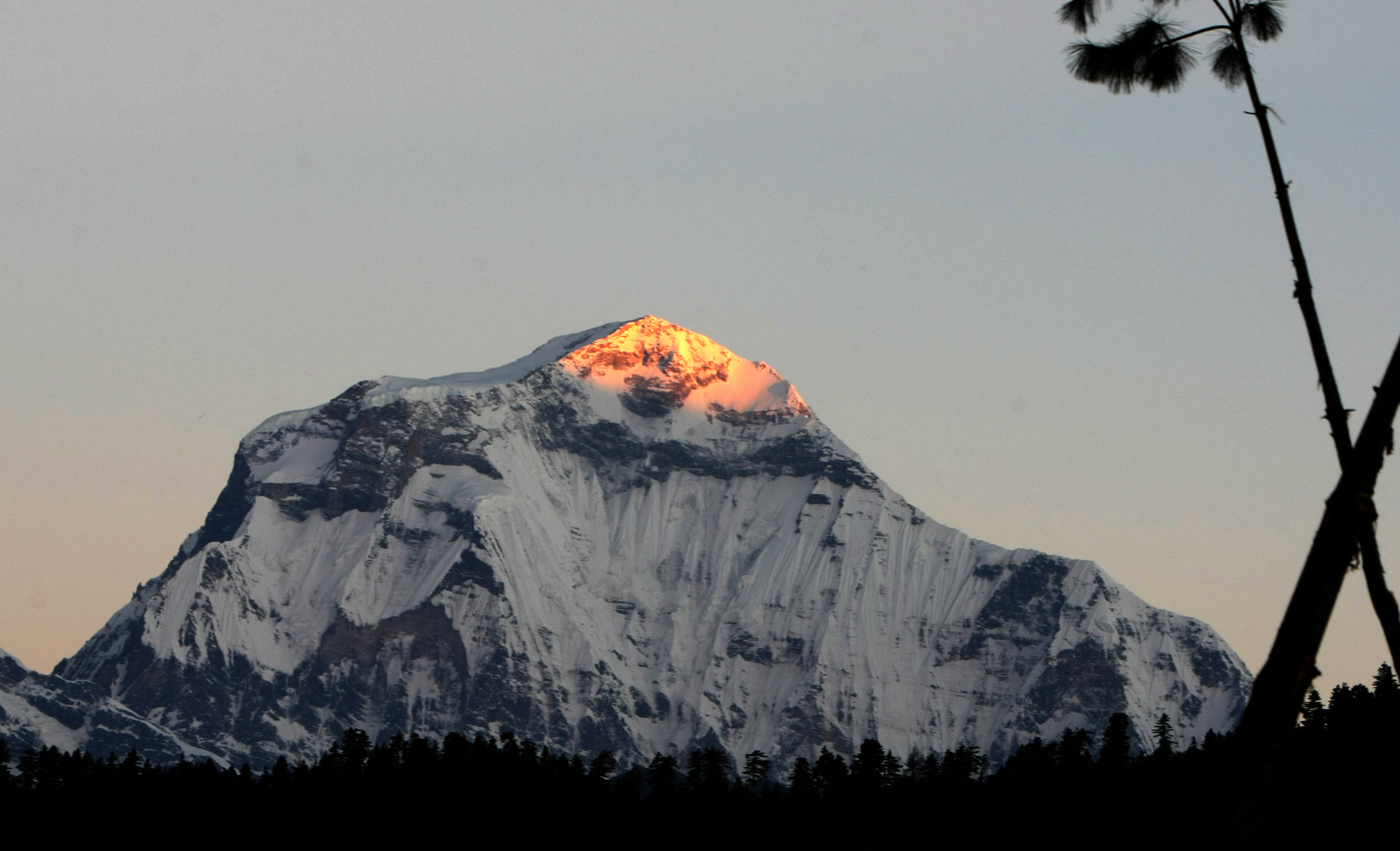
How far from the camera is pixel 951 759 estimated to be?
620 ft

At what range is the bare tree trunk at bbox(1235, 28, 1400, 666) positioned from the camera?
62.4 feet

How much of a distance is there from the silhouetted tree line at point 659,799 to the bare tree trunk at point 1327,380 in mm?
89347

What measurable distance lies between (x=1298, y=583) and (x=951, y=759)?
177 m

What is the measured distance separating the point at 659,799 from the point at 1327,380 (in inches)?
6228

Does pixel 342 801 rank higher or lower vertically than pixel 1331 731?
lower

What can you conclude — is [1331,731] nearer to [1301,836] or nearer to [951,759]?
[951,759]

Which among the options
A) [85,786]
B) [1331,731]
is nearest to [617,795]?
[85,786]

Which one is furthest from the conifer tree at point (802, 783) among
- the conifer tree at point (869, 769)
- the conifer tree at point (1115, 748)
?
the conifer tree at point (1115, 748)

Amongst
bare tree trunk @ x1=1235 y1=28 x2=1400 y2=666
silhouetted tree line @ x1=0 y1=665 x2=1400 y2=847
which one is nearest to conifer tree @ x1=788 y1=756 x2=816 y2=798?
silhouetted tree line @ x1=0 y1=665 x2=1400 y2=847

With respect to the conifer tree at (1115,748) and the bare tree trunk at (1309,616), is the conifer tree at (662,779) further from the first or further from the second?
the bare tree trunk at (1309,616)

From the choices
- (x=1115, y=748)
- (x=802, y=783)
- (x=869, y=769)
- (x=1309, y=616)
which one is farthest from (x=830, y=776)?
(x=1309, y=616)

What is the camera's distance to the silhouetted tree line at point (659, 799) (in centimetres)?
14088

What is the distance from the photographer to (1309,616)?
49.8 ft

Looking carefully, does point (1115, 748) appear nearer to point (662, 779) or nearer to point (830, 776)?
point (830, 776)
